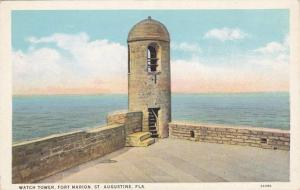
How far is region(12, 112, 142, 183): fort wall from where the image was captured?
18.0 feet

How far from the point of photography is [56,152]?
6.12 metres

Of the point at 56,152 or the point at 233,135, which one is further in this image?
the point at 233,135

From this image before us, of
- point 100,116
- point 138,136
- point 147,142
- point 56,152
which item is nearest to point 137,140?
point 138,136

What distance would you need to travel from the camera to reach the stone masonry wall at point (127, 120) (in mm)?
8820

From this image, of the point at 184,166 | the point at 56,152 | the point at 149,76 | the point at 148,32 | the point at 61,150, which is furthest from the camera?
the point at 149,76

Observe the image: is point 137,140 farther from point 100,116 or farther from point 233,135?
point 100,116

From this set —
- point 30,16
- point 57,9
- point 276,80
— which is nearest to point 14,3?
point 30,16

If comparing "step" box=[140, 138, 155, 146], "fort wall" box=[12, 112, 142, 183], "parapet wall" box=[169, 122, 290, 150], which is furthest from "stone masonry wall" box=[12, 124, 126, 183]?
"parapet wall" box=[169, 122, 290, 150]

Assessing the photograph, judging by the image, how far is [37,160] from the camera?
5.66 metres

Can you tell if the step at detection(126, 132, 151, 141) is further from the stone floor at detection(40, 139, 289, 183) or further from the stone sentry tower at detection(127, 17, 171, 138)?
the stone sentry tower at detection(127, 17, 171, 138)

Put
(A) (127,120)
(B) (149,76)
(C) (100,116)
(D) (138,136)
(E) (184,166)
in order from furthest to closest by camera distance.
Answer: (C) (100,116) → (B) (149,76) → (A) (127,120) → (D) (138,136) → (E) (184,166)

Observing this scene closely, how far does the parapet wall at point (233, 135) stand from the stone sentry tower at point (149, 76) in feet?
2.20

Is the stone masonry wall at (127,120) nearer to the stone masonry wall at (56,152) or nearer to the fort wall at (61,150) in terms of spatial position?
the fort wall at (61,150)

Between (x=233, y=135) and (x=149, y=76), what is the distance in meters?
2.99
